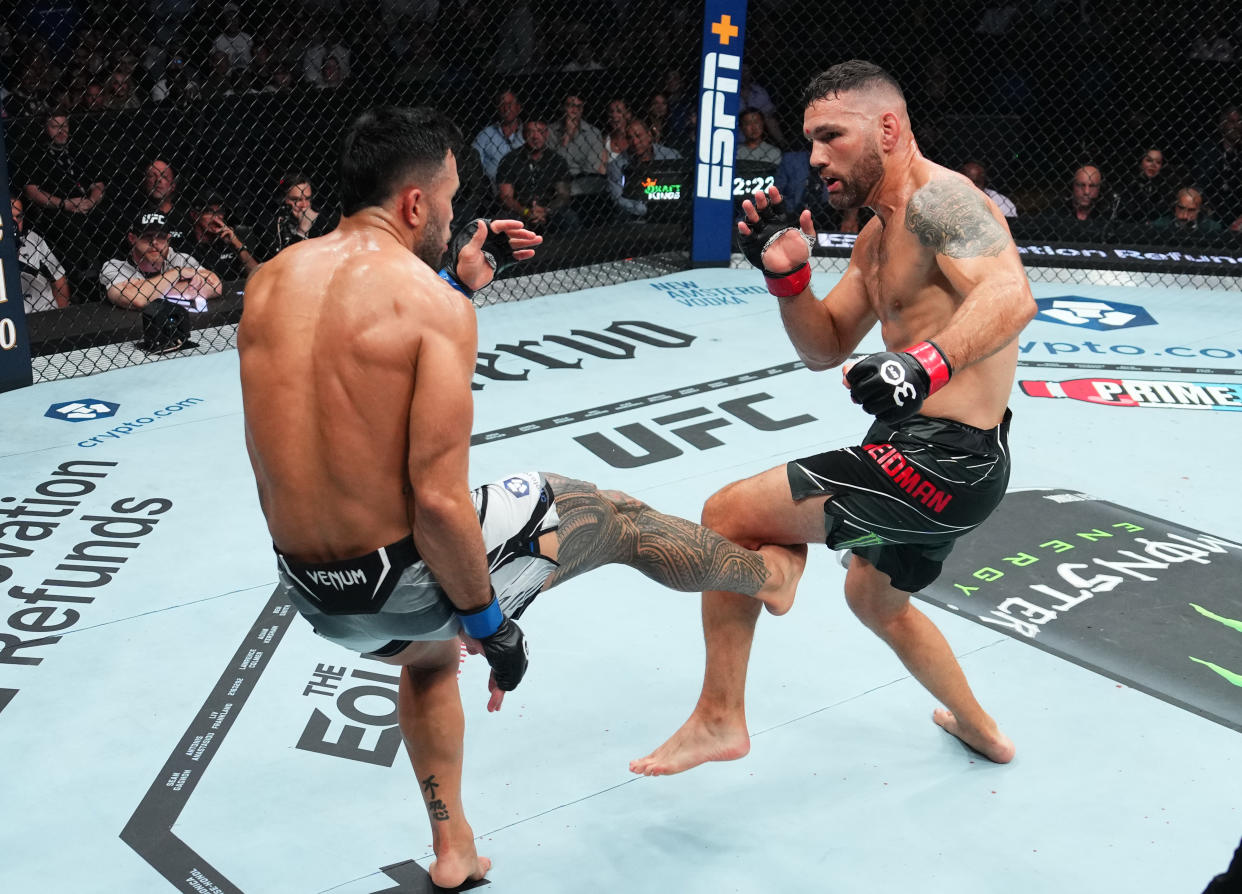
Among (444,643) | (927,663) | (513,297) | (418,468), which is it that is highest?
(418,468)

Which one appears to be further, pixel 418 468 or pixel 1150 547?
pixel 1150 547

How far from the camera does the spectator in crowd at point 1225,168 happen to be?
6590 millimetres

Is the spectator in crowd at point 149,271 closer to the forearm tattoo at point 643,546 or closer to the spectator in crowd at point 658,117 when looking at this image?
the spectator in crowd at point 658,117

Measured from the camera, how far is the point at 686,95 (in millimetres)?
6312

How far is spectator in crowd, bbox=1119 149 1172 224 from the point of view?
6676 mm

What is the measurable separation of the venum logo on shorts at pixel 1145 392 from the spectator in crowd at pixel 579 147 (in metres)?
2.52

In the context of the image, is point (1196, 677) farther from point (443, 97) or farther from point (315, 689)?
point (443, 97)

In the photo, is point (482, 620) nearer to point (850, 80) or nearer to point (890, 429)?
point (890, 429)

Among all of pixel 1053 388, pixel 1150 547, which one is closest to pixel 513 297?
pixel 1053 388

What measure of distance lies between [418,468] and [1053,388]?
3.58 meters

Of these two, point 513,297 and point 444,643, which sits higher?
point 444,643

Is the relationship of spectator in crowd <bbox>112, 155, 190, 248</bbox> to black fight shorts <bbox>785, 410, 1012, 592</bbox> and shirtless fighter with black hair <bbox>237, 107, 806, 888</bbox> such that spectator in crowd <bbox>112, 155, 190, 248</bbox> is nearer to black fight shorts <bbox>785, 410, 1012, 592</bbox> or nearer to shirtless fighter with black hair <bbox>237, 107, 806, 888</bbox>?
shirtless fighter with black hair <bbox>237, 107, 806, 888</bbox>

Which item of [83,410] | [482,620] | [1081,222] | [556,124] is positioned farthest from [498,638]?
[1081,222]

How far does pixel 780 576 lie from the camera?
2.33 metres
